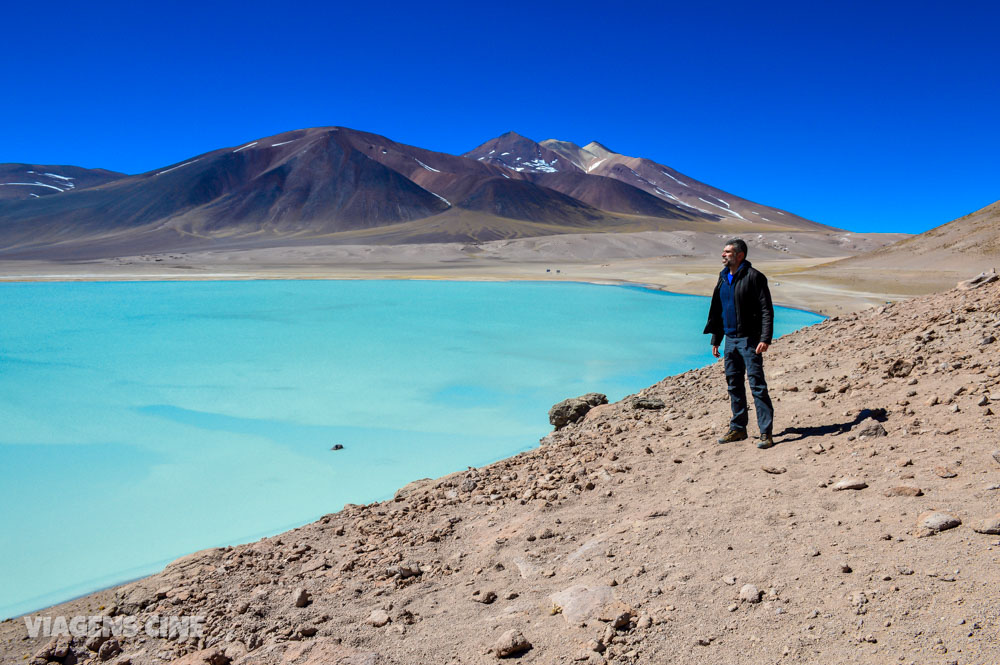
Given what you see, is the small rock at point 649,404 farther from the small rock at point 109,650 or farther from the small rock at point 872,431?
the small rock at point 109,650

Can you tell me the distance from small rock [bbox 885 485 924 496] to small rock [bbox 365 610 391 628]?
260cm

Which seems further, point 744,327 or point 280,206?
point 280,206

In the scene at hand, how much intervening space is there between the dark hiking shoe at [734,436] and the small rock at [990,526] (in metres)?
2.07

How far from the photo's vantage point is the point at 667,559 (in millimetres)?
3113

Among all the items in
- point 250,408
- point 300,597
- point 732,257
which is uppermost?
point 732,257

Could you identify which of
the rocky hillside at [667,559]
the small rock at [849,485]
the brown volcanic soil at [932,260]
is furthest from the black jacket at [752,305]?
the brown volcanic soil at [932,260]

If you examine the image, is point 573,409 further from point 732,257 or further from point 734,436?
point 732,257

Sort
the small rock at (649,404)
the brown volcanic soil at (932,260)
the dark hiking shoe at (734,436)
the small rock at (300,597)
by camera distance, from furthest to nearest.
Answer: the brown volcanic soil at (932,260), the small rock at (649,404), the dark hiking shoe at (734,436), the small rock at (300,597)

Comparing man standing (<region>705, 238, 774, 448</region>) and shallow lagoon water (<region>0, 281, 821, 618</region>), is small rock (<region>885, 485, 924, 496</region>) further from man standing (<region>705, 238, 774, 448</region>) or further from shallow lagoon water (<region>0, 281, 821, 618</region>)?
shallow lagoon water (<region>0, 281, 821, 618</region>)

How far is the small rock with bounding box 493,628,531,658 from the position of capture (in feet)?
8.63

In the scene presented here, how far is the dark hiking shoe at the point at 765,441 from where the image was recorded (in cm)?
454

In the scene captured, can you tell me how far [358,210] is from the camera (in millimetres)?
125562

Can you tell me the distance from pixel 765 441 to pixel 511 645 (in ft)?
8.86

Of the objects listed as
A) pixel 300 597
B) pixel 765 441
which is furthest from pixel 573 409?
pixel 300 597
